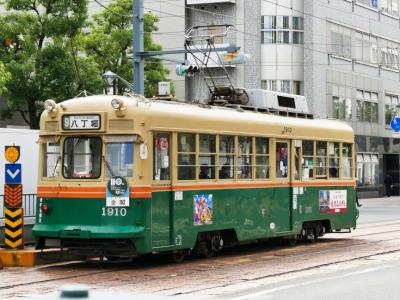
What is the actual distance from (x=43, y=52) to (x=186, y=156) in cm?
2060

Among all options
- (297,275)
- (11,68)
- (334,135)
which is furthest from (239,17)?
(297,275)

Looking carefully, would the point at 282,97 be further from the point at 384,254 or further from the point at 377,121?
the point at 377,121

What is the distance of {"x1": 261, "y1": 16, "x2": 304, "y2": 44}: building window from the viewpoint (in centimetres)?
5128

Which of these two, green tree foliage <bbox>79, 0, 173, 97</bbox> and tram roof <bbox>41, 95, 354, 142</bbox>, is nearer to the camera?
tram roof <bbox>41, 95, 354, 142</bbox>

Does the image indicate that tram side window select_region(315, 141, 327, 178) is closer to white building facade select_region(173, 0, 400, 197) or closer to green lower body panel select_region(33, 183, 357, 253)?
green lower body panel select_region(33, 183, 357, 253)

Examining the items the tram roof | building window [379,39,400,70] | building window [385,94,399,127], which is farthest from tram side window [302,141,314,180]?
building window [379,39,400,70]

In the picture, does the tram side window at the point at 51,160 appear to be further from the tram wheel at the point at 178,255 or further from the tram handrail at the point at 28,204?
the tram handrail at the point at 28,204

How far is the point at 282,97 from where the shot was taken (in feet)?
65.5

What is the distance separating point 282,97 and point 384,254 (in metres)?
4.15

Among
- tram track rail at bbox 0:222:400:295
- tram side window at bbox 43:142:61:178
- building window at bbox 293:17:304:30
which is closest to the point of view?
tram track rail at bbox 0:222:400:295

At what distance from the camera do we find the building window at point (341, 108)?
5428 centimetres

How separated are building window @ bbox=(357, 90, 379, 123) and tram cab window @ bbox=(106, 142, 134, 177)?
43623 millimetres

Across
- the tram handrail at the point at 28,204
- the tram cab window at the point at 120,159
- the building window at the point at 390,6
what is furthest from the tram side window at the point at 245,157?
the building window at the point at 390,6

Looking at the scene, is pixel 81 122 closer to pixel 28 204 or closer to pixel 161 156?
pixel 161 156
